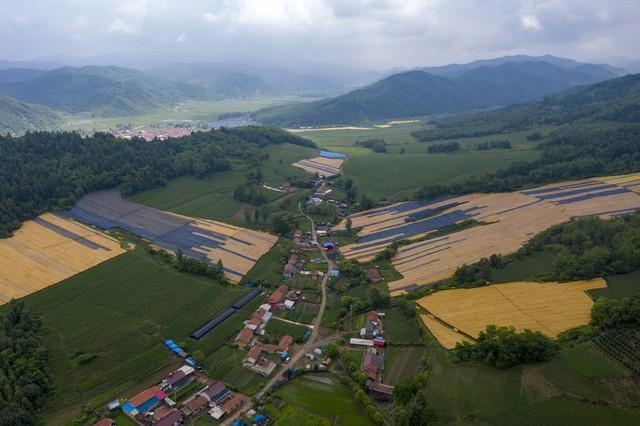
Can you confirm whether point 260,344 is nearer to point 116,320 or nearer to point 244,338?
point 244,338

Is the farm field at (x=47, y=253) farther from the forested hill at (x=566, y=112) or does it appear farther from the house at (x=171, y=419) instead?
the forested hill at (x=566, y=112)

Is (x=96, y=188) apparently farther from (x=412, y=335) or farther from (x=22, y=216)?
(x=412, y=335)

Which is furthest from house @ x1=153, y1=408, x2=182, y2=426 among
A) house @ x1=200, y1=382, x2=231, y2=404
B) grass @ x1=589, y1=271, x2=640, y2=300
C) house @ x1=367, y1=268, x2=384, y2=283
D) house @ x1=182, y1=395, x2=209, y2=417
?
grass @ x1=589, y1=271, x2=640, y2=300

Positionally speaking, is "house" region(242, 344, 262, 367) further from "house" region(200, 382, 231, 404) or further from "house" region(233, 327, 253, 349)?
"house" region(200, 382, 231, 404)

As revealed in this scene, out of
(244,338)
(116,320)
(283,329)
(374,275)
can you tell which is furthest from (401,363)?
(116,320)

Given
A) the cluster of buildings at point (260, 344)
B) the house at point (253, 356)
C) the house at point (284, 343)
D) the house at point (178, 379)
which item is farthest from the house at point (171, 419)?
the house at point (284, 343)
